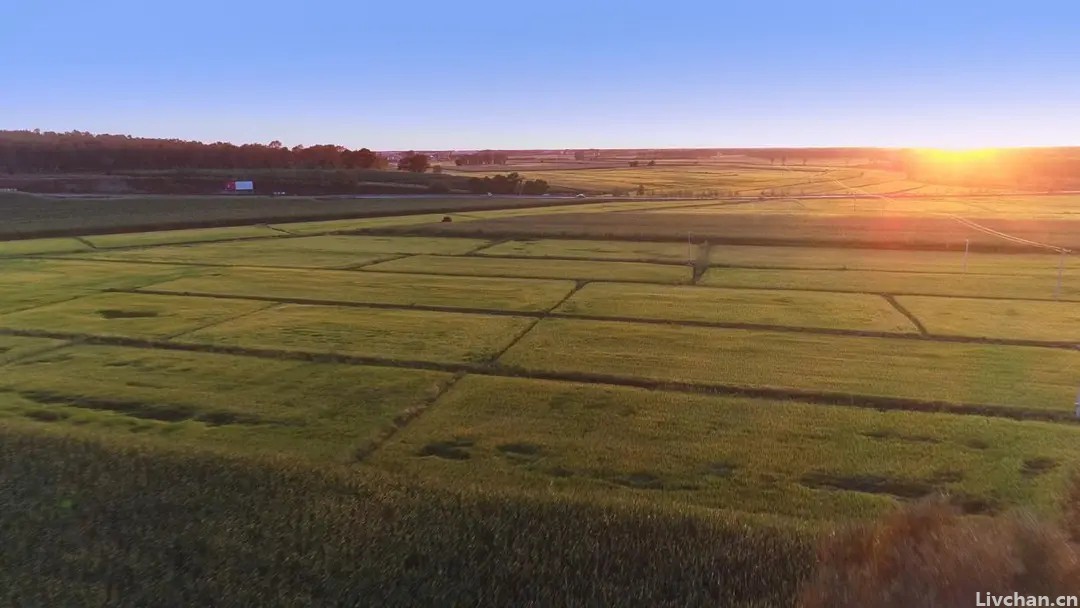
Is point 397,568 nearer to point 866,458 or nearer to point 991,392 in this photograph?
point 866,458

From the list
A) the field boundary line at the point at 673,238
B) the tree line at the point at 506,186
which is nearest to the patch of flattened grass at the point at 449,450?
the field boundary line at the point at 673,238

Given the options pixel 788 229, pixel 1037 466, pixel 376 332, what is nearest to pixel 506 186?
pixel 788 229

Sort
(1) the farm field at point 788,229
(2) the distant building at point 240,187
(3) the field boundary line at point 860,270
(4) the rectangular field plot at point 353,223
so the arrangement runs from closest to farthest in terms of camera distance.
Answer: (3) the field boundary line at point 860,270 < (1) the farm field at point 788,229 < (4) the rectangular field plot at point 353,223 < (2) the distant building at point 240,187

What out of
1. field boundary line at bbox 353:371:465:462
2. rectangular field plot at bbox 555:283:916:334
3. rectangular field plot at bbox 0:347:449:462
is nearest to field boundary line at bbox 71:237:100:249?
rectangular field plot at bbox 0:347:449:462

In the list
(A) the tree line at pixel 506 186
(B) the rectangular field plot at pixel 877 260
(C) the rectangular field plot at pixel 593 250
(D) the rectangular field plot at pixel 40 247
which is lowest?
(B) the rectangular field plot at pixel 877 260

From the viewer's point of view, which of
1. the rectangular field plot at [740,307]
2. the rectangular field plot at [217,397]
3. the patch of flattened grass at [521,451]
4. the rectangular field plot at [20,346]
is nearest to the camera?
the patch of flattened grass at [521,451]

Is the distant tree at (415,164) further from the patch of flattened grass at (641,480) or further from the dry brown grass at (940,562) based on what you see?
the dry brown grass at (940,562)

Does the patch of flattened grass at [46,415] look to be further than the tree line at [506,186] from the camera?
No
